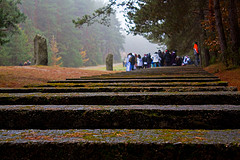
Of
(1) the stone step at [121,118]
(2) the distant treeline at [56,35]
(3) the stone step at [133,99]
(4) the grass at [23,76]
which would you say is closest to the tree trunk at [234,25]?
(4) the grass at [23,76]

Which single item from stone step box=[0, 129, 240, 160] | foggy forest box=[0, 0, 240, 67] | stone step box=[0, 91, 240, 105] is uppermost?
foggy forest box=[0, 0, 240, 67]

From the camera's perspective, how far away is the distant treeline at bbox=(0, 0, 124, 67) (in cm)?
4050

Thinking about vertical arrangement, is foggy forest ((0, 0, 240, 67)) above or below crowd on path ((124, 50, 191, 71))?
above

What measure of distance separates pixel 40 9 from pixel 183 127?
5884 centimetres

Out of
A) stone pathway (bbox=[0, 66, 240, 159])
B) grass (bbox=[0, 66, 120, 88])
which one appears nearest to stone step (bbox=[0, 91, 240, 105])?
stone pathway (bbox=[0, 66, 240, 159])

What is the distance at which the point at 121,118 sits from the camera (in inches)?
64.5

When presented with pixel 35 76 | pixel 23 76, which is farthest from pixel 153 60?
pixel 23 76

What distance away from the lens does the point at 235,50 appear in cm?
931

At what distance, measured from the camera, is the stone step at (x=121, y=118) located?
1.58 meters

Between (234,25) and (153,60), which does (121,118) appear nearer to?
(234,25)

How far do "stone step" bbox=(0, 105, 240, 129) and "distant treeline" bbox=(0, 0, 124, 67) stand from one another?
37.2 m

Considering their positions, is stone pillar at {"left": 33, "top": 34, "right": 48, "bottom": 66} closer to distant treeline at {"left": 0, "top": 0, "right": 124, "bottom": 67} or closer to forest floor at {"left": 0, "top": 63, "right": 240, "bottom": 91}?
forest floor at {"left": 0, "top": 63, "right": 240, "bottom": 91}

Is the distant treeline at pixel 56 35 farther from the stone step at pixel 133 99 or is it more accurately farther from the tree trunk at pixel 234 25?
the stone step at pixel 133 99

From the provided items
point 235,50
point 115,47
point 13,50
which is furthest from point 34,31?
point 235,50
